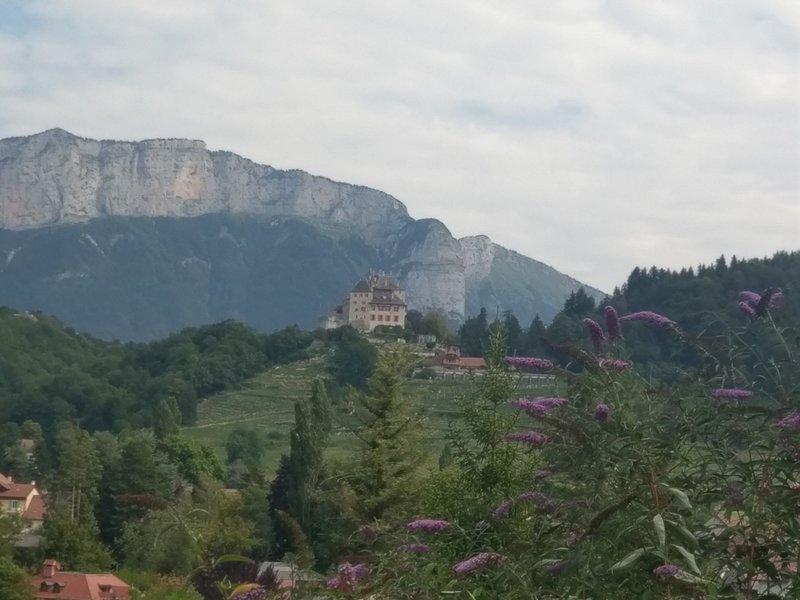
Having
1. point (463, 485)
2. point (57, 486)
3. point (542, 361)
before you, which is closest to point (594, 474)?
point (542, 361)

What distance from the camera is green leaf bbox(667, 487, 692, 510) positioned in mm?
4164

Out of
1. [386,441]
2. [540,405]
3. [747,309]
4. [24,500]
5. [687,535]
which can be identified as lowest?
[24,500]

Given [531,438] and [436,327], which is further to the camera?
[436,327]

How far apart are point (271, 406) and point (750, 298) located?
9180cm

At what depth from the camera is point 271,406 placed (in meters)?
96.1

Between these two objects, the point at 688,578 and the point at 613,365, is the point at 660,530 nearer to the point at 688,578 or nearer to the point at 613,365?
the point at 688,578

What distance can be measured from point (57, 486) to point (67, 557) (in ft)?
51.3

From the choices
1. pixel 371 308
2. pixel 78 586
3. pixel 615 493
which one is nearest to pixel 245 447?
pixel 78 586

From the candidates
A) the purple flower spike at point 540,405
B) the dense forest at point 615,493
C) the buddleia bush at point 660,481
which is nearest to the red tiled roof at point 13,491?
the dense forest at point 615,493

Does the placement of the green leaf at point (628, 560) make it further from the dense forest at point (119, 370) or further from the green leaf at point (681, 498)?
the dense forest at point (119, 370)

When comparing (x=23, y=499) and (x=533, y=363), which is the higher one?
(x=533, y=363)

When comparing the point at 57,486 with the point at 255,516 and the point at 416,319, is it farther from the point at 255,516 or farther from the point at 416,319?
the point at 416,319

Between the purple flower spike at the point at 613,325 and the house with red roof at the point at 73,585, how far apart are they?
20213mm

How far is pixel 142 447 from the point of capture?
54.5m
